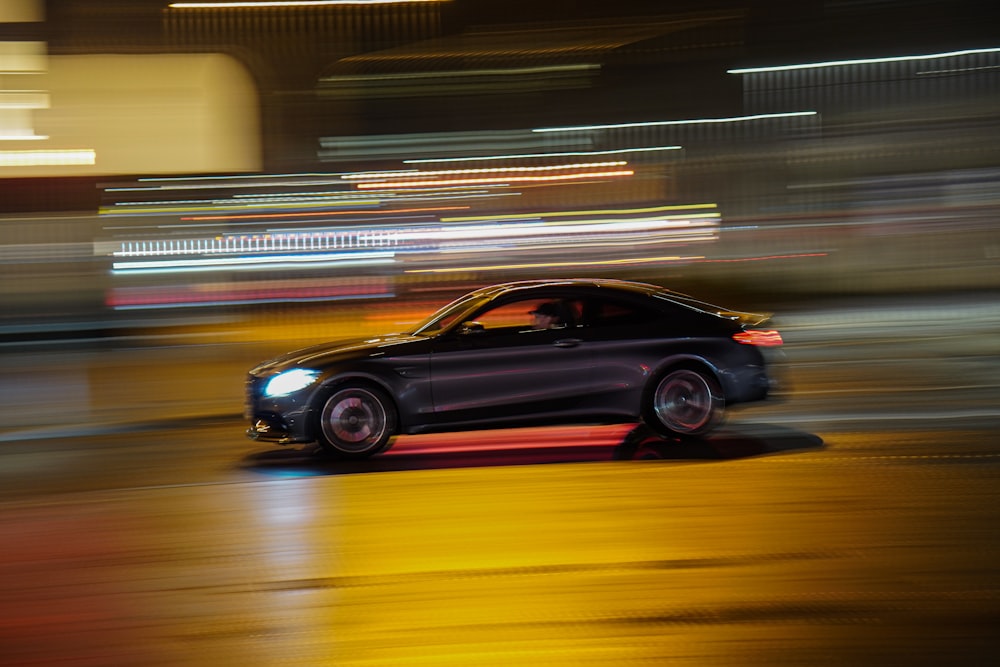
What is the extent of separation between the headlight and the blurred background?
1646cm

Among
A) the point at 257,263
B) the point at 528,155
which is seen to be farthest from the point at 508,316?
the point at 528,155

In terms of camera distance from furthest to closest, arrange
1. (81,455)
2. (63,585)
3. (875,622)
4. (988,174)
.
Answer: (988,174), (81,455), (63,585), (875,622)

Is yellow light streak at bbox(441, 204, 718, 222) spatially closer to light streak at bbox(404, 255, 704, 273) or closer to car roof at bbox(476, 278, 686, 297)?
light streak at bbox(404, 255, 704, 273)

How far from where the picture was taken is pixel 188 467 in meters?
9.23

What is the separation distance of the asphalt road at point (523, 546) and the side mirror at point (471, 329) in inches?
40.1

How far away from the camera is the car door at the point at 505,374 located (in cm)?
907

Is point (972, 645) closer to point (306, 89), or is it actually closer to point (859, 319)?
point (859, 319)

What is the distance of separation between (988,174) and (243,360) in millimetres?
22511

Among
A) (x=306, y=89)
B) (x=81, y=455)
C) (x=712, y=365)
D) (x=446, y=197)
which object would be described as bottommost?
(x=81, y=455)

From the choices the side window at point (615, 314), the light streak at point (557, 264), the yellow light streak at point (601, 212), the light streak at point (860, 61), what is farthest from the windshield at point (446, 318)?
the light streak at point (860, 61)

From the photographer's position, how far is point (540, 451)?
9.26 metres

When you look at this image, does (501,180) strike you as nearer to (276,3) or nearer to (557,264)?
(557,264)

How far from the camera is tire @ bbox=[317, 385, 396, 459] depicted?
9.05m

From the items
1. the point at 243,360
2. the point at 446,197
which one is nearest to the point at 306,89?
the point at 446,197
